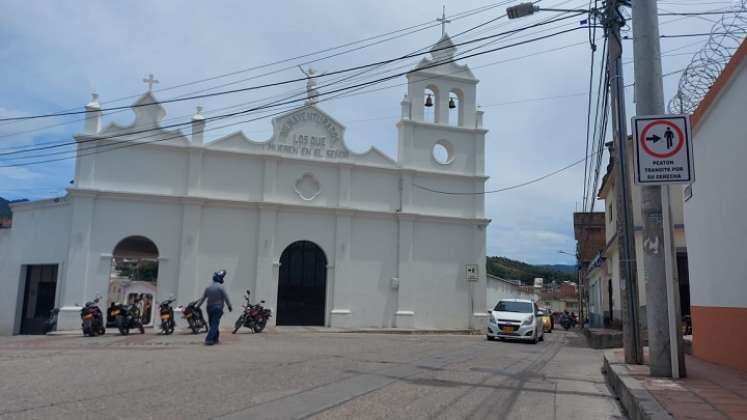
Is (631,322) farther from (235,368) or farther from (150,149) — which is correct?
(150,149)

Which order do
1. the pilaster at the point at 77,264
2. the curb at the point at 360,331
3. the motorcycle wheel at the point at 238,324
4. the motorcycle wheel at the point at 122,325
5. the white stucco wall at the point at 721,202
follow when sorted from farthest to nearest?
the pilaster at the point at 77,264 < the curb at the point at 360,331 < the motorcycle wheel at the point at 238,324 < the motorcycle wheel at the point at 122,325 < the white stucco wall at the point at 721,202

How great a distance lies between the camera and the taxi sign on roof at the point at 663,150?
23.8ft

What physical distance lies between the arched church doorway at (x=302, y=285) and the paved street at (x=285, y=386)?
10154 millimetres

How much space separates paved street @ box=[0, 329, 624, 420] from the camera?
629 centimetres

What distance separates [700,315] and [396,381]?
590 centimetres

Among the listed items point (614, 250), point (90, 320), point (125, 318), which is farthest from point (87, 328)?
point (614, 250)

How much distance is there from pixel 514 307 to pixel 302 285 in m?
7.86

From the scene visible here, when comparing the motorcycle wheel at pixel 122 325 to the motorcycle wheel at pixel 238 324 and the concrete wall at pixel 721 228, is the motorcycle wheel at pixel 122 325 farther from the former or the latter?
the concrete wall at pixel 721 228

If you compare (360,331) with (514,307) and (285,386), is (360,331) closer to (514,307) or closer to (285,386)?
(514,307)

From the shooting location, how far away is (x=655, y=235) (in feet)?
25.4

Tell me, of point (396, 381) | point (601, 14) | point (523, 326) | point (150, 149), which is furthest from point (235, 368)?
point (150, 149)

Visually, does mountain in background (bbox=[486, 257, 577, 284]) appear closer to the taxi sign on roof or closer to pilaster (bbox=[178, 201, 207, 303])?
pilaster (bbox=[178, 201, 207, 303])

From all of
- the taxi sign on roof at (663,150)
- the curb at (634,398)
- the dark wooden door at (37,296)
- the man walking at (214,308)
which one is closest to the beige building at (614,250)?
the curb at (634,398)

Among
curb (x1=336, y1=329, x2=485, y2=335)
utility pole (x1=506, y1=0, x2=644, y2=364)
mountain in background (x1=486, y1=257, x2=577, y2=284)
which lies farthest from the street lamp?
mountain in background (x1=486, y1=257, x2=577, y2=284)
